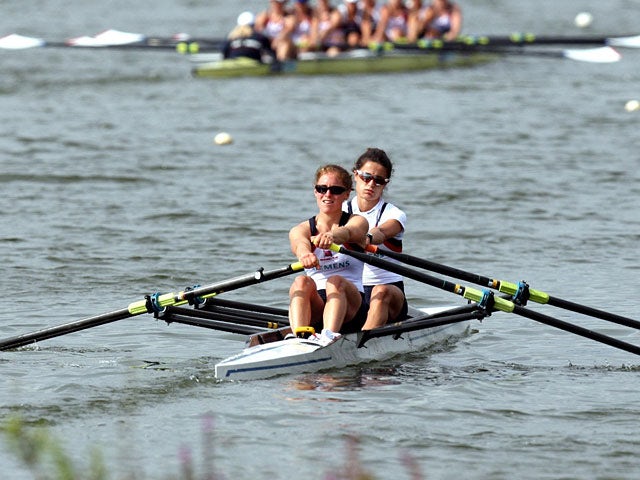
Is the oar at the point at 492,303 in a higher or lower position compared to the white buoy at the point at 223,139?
lower

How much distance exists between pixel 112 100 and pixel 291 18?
15.2 ft

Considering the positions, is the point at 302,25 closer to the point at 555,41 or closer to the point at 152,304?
the point at 555,41

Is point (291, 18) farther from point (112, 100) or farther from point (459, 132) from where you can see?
point (459, 132)

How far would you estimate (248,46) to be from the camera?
86.9 feet

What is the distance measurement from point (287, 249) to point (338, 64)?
1459 centimetres

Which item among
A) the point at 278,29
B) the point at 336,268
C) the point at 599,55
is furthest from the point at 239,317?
the point at 278,29

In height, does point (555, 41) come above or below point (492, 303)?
above

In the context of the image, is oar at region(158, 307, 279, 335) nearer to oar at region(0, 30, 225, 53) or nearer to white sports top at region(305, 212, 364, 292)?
white sports top at region(305, 212, 364, 292)

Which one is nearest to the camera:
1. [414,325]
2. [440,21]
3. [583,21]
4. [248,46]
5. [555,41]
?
[414,325]

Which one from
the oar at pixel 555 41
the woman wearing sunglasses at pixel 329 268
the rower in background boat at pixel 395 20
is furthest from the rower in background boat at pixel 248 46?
the woman wearing sunglasses at pixel 329 268

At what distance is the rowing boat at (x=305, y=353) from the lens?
8219mm

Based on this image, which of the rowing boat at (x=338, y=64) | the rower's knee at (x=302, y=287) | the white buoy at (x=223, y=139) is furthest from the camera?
the rowing boat at (x=338, y=64)

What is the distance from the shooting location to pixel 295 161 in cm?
1848

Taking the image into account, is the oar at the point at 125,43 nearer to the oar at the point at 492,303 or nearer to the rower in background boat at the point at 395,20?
the rower in background boat at the point at 395,20
